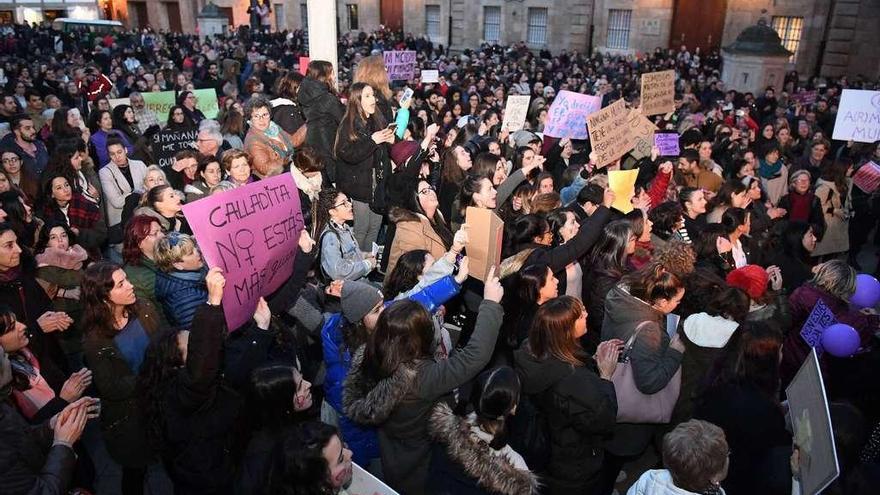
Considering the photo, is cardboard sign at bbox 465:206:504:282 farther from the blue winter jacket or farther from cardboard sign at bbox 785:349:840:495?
cardboard sign at bbox 785:349:840:495

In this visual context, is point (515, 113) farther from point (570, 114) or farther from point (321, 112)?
point (321, 112)

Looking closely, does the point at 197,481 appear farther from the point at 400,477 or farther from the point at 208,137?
the point at 208,137

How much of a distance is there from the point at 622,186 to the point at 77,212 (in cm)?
458

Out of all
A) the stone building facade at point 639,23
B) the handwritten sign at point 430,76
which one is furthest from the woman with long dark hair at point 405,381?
the stone building facade at point 639,23

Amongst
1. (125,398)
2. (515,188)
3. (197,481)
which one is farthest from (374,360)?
(515,188)

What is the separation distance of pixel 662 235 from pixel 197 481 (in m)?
3.86

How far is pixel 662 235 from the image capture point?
16.5 ft

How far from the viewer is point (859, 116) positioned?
7703 millimetres

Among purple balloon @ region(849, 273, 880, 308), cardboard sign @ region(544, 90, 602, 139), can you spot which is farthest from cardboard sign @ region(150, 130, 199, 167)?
purple balloon @ region(849, 273, 880, 308)

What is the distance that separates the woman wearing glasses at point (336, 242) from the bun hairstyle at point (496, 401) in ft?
5.99

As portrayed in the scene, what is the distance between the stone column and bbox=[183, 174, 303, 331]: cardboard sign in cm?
586

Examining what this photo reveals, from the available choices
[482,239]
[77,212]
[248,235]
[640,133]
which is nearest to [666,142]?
[640,133]

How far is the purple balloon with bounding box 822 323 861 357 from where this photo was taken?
3.30 metres

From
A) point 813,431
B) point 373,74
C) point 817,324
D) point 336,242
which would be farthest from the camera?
point 373,74
